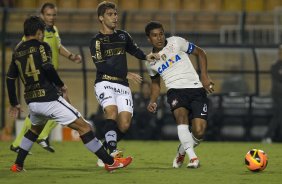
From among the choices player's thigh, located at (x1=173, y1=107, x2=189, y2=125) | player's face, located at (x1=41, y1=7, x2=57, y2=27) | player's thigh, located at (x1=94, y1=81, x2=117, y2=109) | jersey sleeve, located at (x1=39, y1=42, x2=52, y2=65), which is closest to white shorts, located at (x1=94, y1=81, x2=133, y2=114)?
player's thigh, located at (x1=94, y1=81, x2=117, y2=109)

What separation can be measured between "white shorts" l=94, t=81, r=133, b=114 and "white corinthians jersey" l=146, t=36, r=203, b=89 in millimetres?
572

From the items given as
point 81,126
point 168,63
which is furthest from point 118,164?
point 168,63

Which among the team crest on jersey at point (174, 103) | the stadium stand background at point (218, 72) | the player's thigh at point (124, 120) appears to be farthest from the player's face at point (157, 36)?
the stadium stand background at point (218, 72)

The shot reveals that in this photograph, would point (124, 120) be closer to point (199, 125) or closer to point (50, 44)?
point (199, 125)

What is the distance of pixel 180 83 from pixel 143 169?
127 centimetres

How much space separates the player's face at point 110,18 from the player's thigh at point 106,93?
30.2 inches

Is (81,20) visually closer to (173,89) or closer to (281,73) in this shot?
(281,73)

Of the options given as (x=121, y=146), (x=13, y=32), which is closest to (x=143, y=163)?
(x=121, y=146)

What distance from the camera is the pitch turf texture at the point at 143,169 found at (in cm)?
991

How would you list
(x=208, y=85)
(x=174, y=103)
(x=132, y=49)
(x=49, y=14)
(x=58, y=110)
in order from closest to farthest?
(x=58, y=110)
(x=208, y=85)
(x=174, y=103)
(x=132, y=49)
(x=49, y=14)

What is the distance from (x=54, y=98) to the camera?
10.6 m

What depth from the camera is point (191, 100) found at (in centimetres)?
1171

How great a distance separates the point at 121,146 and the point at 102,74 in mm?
5450

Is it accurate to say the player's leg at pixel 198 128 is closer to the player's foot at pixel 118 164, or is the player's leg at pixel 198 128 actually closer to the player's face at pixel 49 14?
the player's foot at pixel 118 164
